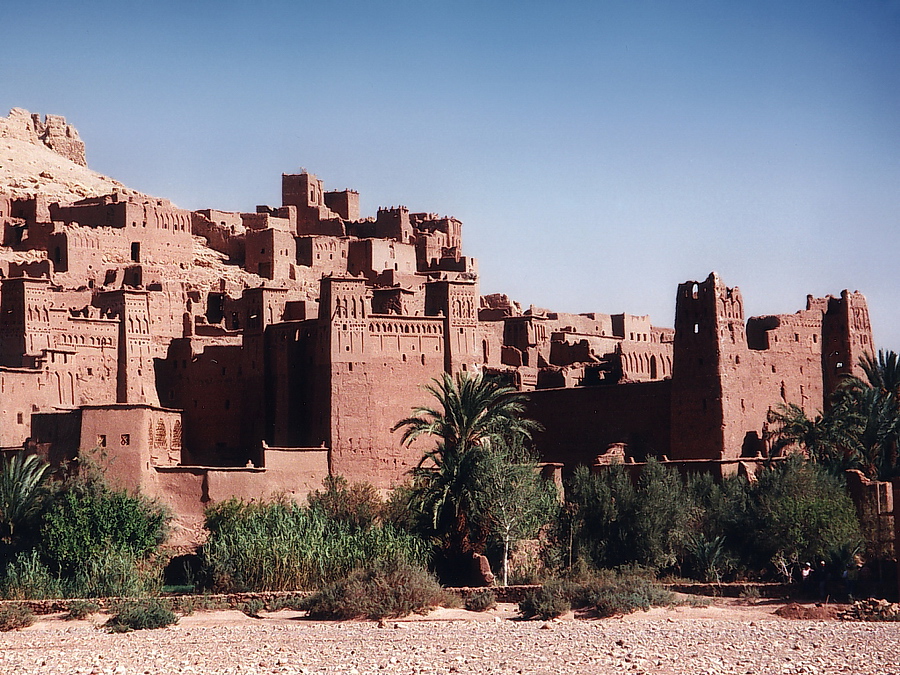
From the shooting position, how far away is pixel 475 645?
30.3 m

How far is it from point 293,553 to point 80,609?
5.37 m

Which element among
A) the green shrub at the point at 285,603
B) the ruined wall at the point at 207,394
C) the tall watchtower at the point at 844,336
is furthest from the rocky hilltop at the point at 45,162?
the green shrub at the point at 285,603

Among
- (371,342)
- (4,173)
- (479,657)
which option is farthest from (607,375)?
(4,173)

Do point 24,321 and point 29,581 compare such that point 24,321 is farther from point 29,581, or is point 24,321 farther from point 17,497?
point 29,581

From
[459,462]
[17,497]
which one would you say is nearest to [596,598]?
[459,462]

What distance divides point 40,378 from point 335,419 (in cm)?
930

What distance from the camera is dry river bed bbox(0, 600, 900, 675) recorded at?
28.2m

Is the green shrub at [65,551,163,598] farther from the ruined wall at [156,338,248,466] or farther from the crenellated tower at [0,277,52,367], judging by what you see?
the crenellated tower at [0,277,52,367]

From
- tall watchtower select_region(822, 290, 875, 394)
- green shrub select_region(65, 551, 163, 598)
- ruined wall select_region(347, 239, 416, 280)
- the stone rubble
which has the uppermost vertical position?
ruined wall select_region(347, 239, 416, 280)

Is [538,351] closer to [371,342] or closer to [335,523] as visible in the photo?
[371,342]

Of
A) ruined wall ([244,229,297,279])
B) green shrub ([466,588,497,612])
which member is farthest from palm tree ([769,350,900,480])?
ruined wall ([244,229,297,279])

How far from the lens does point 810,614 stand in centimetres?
3303

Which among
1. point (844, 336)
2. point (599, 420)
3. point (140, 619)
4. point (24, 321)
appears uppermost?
point (24, 321)

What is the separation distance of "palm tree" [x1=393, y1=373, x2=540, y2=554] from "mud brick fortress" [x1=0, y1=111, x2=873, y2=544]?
5.15m
